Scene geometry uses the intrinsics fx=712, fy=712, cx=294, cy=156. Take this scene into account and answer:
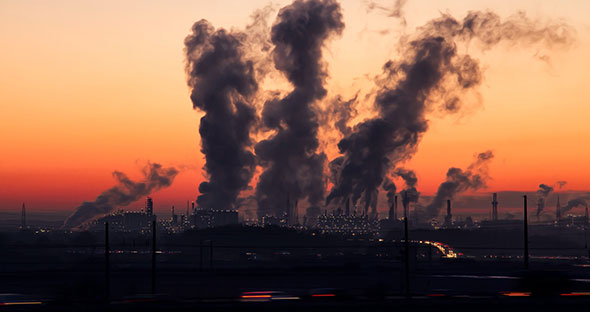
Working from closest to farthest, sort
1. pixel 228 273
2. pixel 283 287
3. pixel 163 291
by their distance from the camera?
pixel 163 291 → pixel 283 287 → pixel 228 273

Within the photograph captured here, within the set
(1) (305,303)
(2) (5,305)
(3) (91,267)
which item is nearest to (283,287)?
(1) (305,303)

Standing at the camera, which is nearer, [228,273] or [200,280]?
[200,280]

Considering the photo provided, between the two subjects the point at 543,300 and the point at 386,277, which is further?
the point at 386,277

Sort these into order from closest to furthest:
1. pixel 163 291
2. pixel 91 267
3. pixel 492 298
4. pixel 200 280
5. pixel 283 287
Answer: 1. pixel 492 298
2. pixel 163 291
3. pixel 283 287
4. pixel 200 280
5. pixel 91 267

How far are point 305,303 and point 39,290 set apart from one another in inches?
1041

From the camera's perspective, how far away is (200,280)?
2458 inches

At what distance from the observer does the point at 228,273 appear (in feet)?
240

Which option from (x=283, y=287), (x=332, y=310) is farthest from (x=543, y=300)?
(x=283, y=287)

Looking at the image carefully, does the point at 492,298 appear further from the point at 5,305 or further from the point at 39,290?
the point at 39,290

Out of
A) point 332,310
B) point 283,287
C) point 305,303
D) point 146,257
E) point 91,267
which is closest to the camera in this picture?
point 332,310

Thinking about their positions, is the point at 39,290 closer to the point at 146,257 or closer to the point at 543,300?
the point at 543,300

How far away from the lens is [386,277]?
225 ft

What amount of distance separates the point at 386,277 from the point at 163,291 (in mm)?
26149

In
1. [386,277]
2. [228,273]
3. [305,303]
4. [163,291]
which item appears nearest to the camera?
[305,303]
